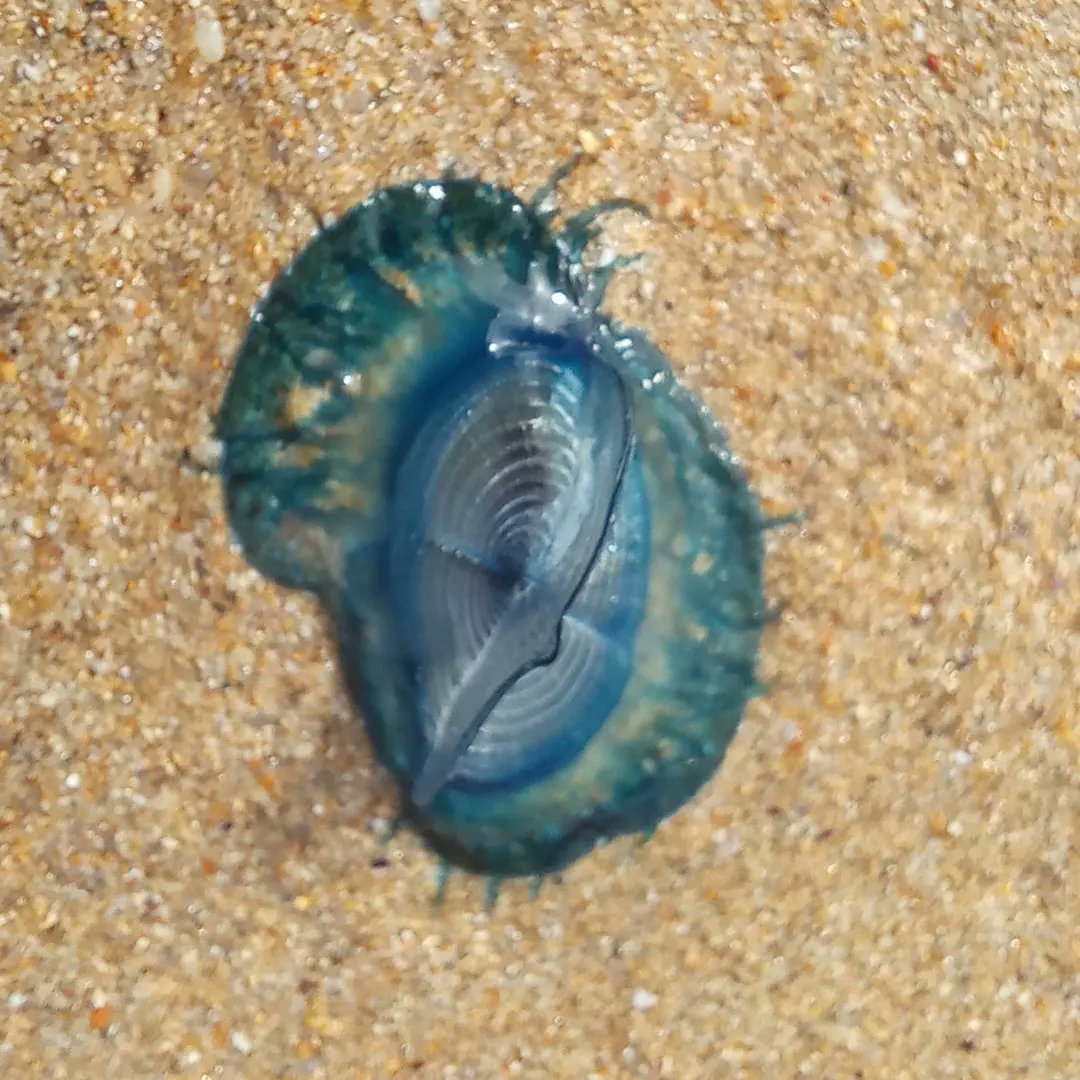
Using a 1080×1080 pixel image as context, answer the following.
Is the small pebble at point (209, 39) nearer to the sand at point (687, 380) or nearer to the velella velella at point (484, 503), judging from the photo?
the sand at point (687, 380)

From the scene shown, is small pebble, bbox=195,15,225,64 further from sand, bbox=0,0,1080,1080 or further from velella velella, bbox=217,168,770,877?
velella velella, bbox=217,168,770,877

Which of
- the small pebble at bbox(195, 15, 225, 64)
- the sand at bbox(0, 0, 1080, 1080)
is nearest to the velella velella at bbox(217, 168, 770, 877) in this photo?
the sand at bbox(0, 0, 1080, 1080)

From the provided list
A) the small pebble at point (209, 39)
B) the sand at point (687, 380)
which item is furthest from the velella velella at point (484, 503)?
the small pebble at point (209, 39)

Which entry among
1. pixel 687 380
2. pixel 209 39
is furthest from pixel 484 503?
pixel 209 39

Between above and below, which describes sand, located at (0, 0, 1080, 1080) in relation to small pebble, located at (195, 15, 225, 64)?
→ below

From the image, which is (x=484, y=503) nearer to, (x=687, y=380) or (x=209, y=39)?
(x=687, y=380)
